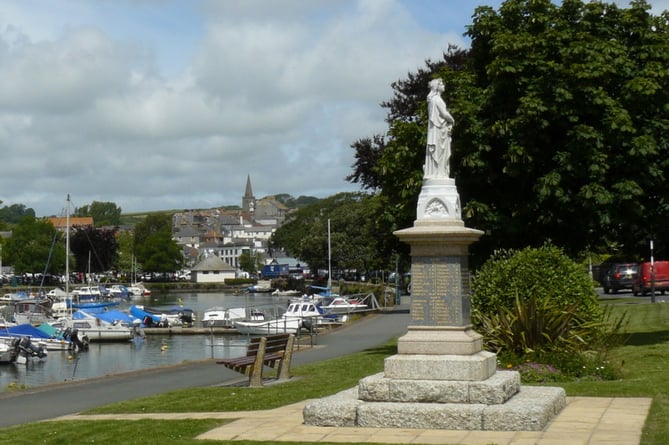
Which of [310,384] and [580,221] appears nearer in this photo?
[310,384]

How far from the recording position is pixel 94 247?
149m

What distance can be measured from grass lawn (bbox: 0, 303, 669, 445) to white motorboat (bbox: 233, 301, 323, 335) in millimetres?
24835

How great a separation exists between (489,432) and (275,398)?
5545mm

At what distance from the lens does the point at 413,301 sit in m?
13.8

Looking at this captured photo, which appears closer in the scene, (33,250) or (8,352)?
(8,352)

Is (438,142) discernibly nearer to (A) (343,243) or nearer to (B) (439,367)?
(B) (439,367)

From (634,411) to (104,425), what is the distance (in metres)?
7.29

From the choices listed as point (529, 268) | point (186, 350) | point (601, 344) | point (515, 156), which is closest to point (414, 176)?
point (515, 156)

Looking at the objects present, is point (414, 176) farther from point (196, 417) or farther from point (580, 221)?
point (196, 417)

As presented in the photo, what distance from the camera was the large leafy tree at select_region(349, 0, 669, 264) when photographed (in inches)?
951

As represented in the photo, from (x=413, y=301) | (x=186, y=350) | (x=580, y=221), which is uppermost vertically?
(x=580, y=221)

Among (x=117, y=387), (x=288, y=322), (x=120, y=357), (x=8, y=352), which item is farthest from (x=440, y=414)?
(x=288, y=322)

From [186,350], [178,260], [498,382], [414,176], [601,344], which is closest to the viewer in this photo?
[498,382]

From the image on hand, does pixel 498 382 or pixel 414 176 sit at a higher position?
pixel 414 176
